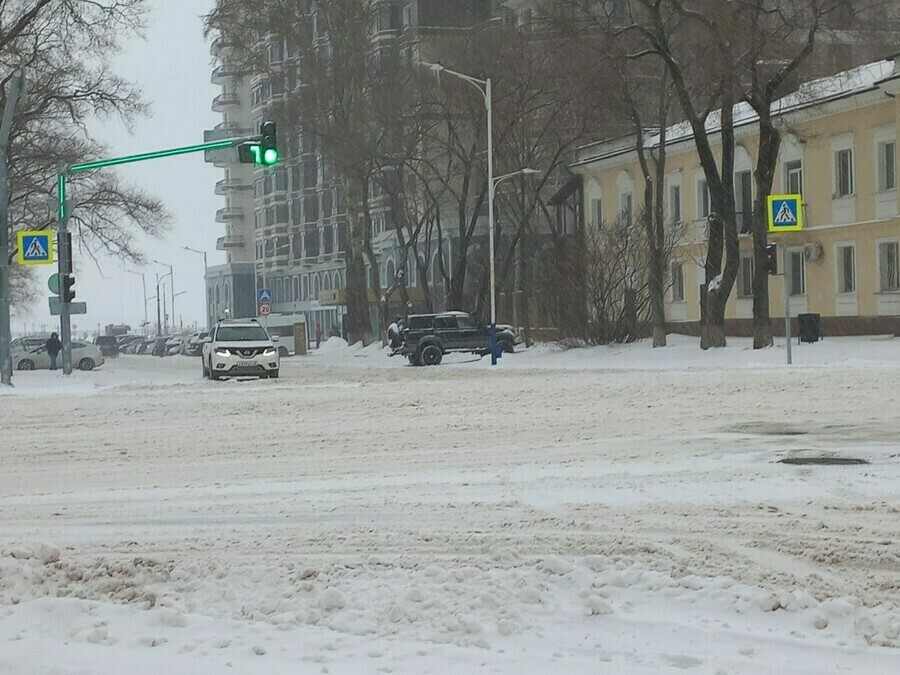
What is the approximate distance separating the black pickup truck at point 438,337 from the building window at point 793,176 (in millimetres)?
12390

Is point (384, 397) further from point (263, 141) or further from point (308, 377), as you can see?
point (308, 377)

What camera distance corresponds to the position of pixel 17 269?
7881 centimetres

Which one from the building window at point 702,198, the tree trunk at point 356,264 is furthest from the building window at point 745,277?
the tree trunk at point 356,264

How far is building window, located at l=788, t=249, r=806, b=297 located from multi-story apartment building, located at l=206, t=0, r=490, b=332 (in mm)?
17293

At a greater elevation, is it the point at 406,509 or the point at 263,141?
the point at 263,141

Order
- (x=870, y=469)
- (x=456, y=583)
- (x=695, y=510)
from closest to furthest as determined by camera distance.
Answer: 1. (x=456, y=583)
2. (x=695, y=510)
3. (x=870, y=469)

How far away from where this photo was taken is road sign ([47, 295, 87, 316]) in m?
43.6

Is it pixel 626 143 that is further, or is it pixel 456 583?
pixel 626 143

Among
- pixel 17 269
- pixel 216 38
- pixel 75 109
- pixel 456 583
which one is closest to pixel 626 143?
pixel 216 38

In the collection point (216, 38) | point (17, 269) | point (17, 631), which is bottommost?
point (17, 631)

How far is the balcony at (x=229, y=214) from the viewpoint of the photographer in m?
139

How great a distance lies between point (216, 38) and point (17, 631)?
51.2 metres

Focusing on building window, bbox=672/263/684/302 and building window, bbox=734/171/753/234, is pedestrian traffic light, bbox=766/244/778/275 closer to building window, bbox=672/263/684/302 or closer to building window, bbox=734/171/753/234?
building window, bbox=734/171/753/234

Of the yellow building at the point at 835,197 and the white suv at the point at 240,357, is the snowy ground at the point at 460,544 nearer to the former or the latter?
the white suv at the point at 240,357
